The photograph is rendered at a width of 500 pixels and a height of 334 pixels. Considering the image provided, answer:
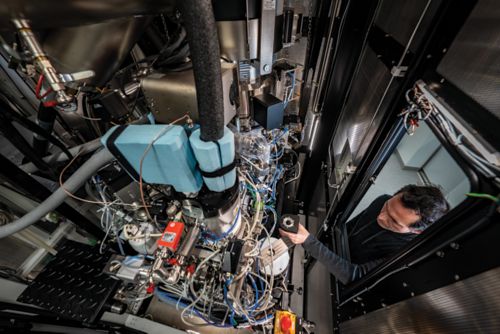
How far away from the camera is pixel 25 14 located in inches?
17.4

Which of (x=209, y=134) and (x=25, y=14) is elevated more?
(x=25, y=14)

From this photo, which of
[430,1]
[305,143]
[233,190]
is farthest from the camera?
[305,143]

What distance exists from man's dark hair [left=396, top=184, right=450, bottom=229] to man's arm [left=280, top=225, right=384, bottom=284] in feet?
1.08

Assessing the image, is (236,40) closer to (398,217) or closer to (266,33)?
(266,33)

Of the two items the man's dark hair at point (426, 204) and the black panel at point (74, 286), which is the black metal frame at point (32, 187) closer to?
the black panel at point (74, 286)

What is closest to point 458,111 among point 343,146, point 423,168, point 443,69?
point 443,69

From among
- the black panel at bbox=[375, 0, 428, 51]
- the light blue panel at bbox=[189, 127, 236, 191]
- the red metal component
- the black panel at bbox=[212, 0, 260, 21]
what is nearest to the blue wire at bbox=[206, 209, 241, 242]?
the red metal component

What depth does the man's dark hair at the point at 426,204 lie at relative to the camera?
98 centimetres

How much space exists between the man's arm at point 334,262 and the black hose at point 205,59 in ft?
3.14

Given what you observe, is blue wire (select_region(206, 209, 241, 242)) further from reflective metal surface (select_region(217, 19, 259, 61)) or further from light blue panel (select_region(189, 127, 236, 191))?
reflective metal surface (select_region(217, 19, 259, 61))

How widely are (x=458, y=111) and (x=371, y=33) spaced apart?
86 centimetres

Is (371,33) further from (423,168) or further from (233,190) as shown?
(423,168)

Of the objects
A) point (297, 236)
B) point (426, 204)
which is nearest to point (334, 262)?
point (297, 236)

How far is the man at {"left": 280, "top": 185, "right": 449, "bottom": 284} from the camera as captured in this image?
39.4 inches
